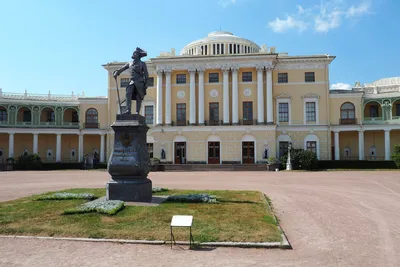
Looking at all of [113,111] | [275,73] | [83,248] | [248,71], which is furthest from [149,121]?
[83,248]

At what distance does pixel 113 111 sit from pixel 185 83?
12.2 meters

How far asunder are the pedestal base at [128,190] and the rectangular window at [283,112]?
36.4 metres

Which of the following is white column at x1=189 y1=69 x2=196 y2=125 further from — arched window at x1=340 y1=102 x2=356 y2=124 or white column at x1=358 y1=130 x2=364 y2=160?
white column at x1=358 y1=130 x2=364 y2=160

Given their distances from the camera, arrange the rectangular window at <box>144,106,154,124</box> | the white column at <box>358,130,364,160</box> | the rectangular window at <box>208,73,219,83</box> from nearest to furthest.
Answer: the white column at <box>358,130,364,160</box> → the rectangular window at <box>208,73,219,83</box> → the rectangular window at <box>144,106,154,124</box>

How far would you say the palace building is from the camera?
146 ft

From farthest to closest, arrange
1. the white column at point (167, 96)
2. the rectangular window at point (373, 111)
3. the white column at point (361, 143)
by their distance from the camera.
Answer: the rectangular window at point (373, 111) → the white column at point (167, 96) → the white column at point (361, 143)

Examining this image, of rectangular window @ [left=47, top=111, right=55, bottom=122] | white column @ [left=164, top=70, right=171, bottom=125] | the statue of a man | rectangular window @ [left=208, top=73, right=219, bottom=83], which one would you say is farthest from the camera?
rectangular window @ [left=47, top=111, right=55, bottom=122]

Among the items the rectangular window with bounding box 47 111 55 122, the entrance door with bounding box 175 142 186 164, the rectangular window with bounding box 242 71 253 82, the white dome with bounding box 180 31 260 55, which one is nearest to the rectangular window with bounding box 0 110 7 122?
the rectangular window with bounding box 47 111 55 122

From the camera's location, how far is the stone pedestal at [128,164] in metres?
12.9

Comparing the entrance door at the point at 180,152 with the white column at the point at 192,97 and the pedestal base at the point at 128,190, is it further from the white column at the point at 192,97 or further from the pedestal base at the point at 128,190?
the pedestal base at the point at 128,190

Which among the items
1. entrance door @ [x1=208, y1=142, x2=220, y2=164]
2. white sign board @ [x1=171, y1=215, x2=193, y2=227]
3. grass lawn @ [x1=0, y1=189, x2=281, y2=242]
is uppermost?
entrance door @ [x1=208, y1=142, x2=220, y2=164]

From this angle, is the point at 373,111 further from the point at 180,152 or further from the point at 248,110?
the point at 180,152

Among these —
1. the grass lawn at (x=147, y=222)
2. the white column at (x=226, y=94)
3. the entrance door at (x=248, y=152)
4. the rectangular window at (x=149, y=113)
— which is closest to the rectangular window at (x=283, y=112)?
the entrance door at (x=248, y=152)

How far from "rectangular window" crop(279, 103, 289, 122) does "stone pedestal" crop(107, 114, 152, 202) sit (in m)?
35.9
